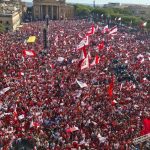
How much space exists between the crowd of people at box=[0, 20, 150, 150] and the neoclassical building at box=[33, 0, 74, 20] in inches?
3442

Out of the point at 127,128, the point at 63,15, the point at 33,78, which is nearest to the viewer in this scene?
the point at 127,128

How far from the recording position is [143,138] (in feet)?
70.0

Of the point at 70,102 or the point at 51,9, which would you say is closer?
the point at 70,102

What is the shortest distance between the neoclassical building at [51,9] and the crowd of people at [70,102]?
87425 mm

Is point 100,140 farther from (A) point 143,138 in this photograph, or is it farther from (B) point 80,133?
(A) point 143,138

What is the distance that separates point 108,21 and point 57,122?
88564 millimetres

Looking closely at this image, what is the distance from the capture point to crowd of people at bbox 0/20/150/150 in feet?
82.6

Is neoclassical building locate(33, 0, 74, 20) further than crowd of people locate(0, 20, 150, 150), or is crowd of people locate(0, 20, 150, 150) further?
neoclassical building locate(33, 0, 74, 20)

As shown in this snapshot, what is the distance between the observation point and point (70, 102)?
3188 centimetres

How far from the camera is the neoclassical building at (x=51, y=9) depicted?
5394 inches

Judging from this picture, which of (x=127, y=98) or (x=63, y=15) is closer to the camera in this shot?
(x=127, y=98)

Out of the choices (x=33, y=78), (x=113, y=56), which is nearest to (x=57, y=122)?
(x=33, y=78)

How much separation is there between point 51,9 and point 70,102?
109252 millimetres

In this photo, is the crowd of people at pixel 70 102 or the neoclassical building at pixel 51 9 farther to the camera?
the neoclassical building at pixel 51 9
